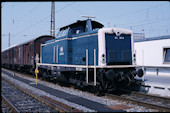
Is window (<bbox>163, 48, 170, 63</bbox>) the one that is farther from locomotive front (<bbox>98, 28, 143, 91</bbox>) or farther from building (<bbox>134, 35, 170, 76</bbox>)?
locomotive front (<bbox>98, 28, 143, 91</bbox>)

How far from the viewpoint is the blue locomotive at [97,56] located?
29.0 feet

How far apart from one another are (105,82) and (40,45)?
9.77 m

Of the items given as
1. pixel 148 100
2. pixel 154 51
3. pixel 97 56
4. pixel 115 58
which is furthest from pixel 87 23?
pixel 154 51

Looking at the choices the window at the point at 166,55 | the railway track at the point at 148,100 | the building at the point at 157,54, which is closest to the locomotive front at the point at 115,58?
the railway track at the point at 148,100

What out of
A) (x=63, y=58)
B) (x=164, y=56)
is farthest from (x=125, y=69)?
(x=164, y=56)

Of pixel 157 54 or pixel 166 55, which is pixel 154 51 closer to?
pixel 157 54

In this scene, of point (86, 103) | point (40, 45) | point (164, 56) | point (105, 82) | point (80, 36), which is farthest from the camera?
point (40, 45)

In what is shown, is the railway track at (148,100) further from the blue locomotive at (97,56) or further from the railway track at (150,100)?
the blue locomotive at (97,56)

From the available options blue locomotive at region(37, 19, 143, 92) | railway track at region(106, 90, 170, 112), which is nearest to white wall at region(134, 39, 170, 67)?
blue locomotive at region(37, 19, 143, 92)

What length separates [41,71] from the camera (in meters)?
15.7

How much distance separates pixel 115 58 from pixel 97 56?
0.91 meters

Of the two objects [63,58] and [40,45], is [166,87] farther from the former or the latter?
[40,45]

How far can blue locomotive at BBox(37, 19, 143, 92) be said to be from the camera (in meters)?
8.85

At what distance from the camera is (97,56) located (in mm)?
9070
